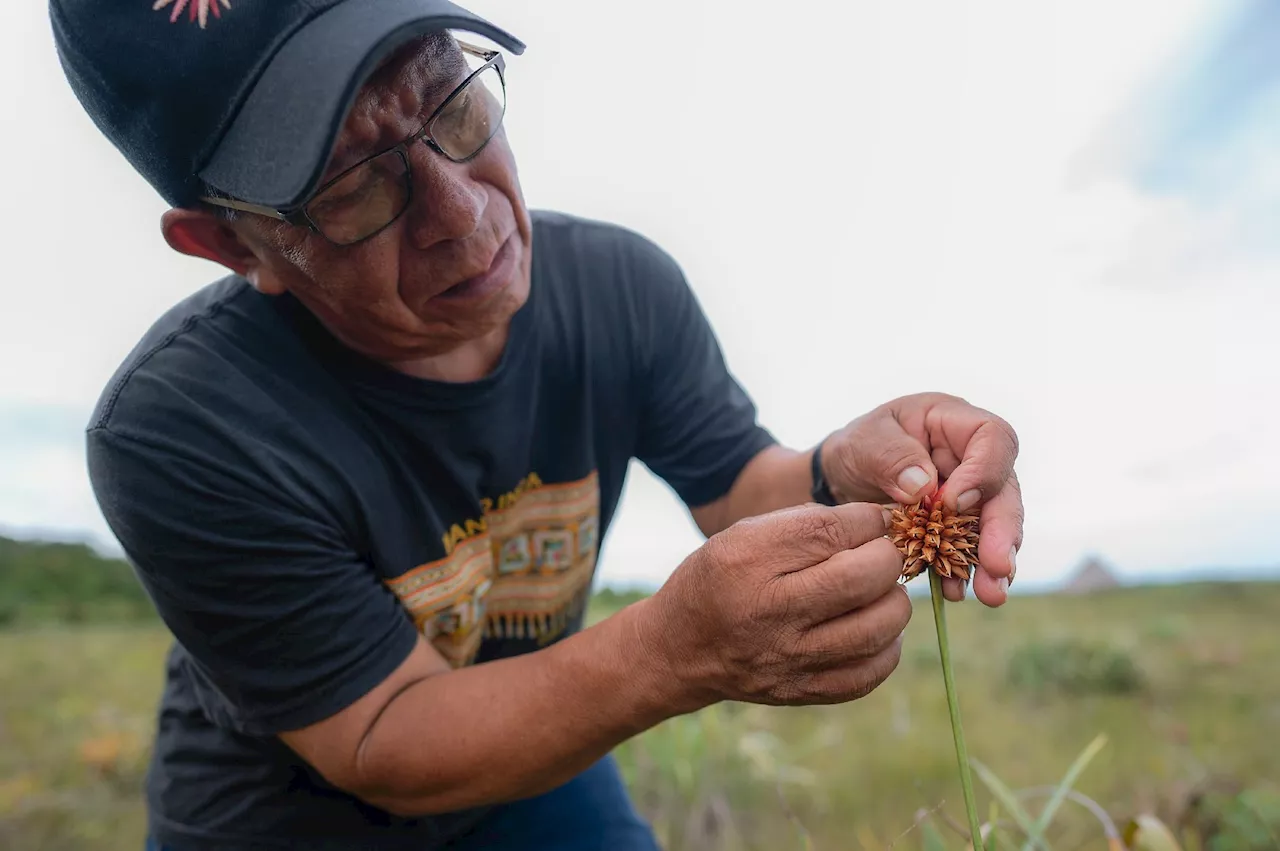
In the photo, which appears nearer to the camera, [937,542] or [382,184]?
[937,542]

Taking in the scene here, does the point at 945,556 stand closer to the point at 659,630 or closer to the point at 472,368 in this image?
the point at 659,630

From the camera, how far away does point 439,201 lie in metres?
1.21

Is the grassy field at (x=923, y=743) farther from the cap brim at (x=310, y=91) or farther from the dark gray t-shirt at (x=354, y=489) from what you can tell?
the cap brim at (x=310, y=91)

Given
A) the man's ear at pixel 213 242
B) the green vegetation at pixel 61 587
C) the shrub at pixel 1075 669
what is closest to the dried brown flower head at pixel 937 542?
the man's ear at pixel 213 242

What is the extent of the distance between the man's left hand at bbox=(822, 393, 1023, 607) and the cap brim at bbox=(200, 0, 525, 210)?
2.53 ft

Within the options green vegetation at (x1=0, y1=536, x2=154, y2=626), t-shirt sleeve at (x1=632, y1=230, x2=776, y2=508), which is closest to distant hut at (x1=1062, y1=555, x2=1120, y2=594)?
t-shirt sleeve at (x1=632, y1=230, x2=776, y2=508)

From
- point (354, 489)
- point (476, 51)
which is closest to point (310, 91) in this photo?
point (476, 51)

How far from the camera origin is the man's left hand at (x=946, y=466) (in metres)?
1.03

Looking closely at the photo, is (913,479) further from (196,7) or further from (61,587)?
(61,587)

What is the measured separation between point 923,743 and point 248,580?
1855mm

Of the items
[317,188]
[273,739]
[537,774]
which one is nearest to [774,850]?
[537,774]

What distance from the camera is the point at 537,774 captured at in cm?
131

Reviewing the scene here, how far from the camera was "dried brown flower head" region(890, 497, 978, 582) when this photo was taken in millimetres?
1035

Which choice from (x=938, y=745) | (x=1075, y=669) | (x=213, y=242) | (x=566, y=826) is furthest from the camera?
(x=1075, y=669)
